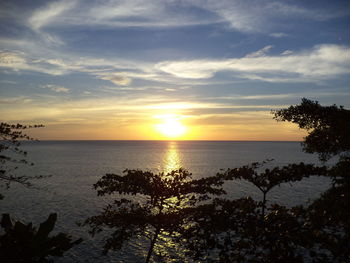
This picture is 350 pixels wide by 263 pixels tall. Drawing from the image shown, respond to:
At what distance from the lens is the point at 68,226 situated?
35844 mm

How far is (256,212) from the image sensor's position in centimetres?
1065

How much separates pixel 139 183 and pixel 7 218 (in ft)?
36.0

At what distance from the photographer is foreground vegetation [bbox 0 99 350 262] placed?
8.61 metres

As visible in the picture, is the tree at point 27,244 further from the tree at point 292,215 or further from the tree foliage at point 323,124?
the tree foliage at point 323,124

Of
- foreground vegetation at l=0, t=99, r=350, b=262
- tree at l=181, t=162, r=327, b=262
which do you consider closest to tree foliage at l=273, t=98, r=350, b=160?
foreground vegetation at l=0, t=99, r=350, b=262

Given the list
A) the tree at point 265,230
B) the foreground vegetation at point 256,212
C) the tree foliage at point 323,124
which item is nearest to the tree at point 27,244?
the foreground vegetation at point 256,212

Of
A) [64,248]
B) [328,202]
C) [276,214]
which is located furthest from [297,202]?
[64,248]

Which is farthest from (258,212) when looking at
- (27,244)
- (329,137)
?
(329,137)

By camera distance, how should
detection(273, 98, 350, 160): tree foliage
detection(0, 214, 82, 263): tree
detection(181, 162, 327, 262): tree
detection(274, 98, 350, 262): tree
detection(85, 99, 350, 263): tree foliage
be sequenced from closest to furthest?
detection(0, 214, 82, 263): tree
detection(181, 162, 327, 262): tree
detection(85, 99, 350, 263): tree foliage
detection(274, 98, 350, 262): tree
detection(273, 98, 350, 160): tree foliage

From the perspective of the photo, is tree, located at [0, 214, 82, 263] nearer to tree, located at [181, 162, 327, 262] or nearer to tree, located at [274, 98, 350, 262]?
tree, located at [181, 162, 327, 262]

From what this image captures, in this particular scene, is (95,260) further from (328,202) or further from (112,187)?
(328,202)

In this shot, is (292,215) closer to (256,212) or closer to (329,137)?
(256,212)

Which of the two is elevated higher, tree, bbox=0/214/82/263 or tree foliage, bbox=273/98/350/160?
tree foliage, bbox=273/98/350/160

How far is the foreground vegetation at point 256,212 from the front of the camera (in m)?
8.61
